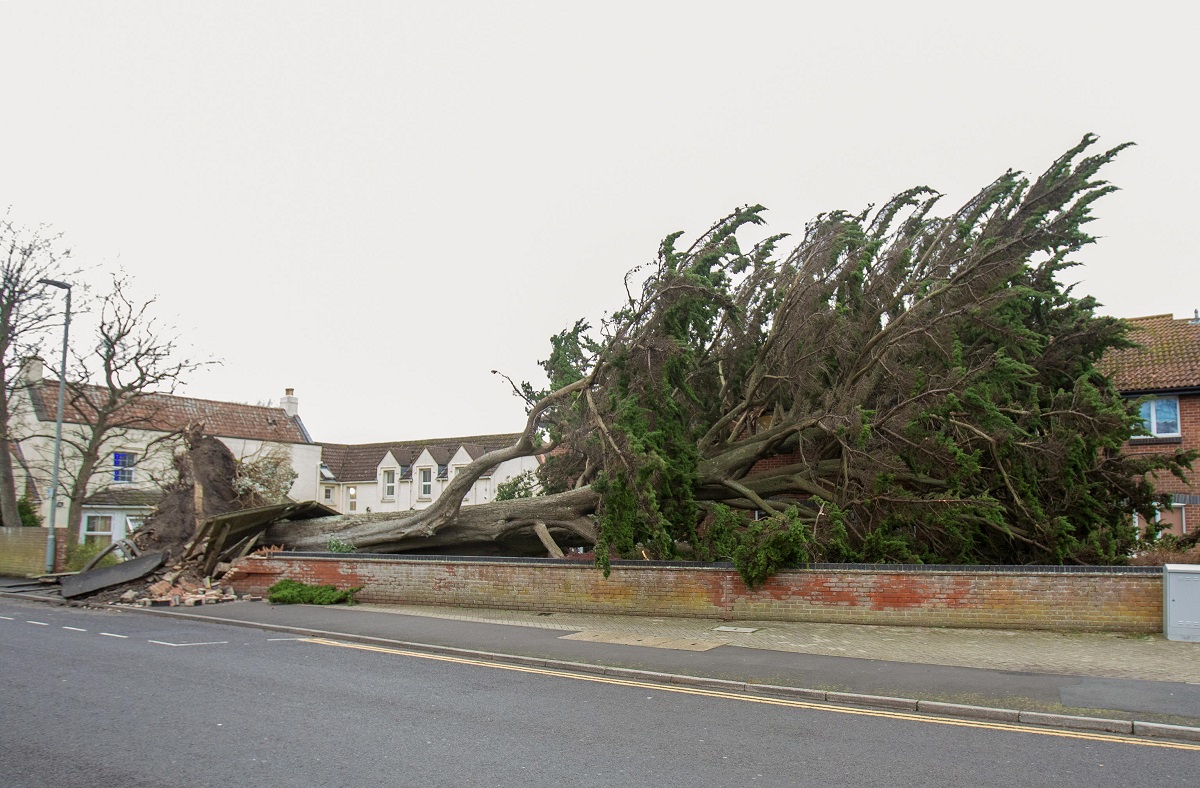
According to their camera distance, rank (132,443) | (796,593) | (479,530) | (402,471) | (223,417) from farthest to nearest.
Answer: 1. (402,471)
2. (223,417)
3. (132,443)
4. (479,530)
5. (796,593)

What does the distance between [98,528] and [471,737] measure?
37.3 metres

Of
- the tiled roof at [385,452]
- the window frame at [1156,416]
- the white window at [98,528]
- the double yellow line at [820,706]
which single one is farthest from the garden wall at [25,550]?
the window frame at [1156,416]

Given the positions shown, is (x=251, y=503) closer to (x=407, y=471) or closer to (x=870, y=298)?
(x=870, y=298)

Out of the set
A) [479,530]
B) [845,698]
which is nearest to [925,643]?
[845,698]

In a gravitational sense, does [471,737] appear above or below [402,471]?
below

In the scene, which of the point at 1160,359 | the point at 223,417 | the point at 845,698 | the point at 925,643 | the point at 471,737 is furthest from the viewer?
the point at 223,417

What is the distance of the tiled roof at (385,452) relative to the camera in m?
47.3

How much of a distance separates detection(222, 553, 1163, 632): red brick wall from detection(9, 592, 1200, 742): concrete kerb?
3.85m

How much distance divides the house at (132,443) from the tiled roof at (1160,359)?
28.3 meters

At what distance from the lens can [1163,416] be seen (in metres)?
22.8

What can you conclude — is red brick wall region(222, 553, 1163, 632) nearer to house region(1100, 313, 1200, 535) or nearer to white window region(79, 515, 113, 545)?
house region(1100, 313, 1200, 535)

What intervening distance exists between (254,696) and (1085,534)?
556 inches

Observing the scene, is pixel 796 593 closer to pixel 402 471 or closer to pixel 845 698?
pixel 845 698

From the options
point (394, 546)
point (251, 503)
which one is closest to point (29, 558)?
point (251, 503)
